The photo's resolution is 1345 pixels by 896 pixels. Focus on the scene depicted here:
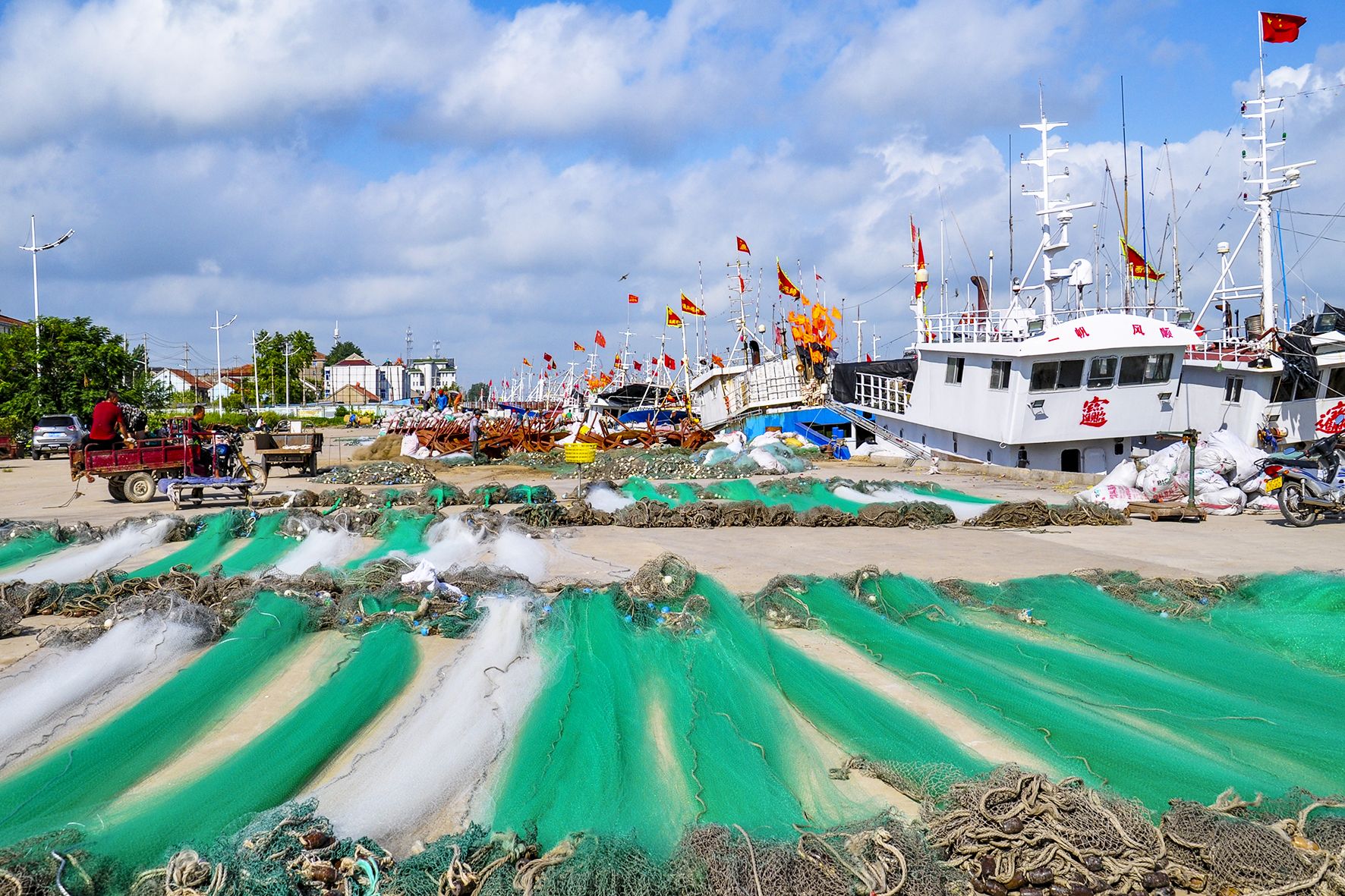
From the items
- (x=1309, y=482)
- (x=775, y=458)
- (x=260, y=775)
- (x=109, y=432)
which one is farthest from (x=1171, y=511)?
(x=109, y=432)

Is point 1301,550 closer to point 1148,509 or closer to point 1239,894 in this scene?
point 1148,509

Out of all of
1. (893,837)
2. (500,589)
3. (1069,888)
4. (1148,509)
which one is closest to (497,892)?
(893,837)

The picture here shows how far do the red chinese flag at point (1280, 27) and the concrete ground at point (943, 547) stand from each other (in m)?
11.9

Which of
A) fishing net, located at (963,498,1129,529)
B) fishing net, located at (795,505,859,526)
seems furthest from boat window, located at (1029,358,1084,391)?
fishing net, located at (795,505,859,526)

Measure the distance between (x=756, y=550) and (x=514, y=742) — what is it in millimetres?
6864

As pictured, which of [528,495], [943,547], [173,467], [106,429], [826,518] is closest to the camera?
[943,547]

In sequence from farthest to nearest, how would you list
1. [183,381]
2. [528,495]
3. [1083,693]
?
[183,381] < [528,495] < [1083,693]

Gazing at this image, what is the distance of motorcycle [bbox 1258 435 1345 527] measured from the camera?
11594 millimetres

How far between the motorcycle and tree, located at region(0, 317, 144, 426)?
34.0 metres

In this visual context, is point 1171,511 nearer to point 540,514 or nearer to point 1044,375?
point 1044,375

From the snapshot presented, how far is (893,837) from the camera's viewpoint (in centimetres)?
312

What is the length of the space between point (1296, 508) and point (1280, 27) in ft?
41.7

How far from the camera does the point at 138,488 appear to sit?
15.2 metres

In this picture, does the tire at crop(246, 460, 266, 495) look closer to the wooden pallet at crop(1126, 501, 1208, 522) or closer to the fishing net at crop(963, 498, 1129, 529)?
the fishing net at crop(963, 498, 1129, 529)
